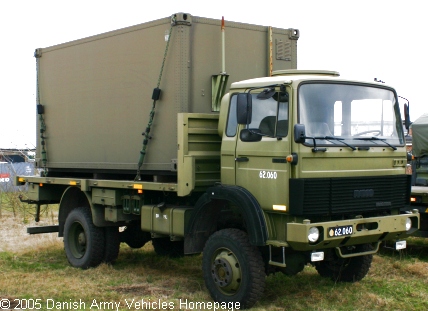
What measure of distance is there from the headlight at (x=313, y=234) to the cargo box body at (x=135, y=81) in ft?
7.89

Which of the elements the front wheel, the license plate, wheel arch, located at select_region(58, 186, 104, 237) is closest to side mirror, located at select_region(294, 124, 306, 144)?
the license plate

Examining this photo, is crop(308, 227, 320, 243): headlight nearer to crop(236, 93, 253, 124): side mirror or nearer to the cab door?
the cab door

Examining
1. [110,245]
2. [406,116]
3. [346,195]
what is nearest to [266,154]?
[346,195]

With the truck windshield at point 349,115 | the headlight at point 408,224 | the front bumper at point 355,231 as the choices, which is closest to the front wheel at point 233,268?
the front bumper at point 355,231

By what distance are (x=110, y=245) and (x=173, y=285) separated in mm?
1795

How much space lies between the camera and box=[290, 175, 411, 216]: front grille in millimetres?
7156

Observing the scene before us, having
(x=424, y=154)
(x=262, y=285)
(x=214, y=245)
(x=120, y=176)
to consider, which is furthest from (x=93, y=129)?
(x=424, y=154)

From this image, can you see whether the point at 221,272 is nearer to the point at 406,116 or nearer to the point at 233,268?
the point at 233,268

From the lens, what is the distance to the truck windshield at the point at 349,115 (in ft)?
24.1

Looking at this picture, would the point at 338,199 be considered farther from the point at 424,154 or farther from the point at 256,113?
the point at 424,154

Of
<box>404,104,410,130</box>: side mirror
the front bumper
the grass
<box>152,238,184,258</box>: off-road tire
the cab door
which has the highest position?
<box>404,104,410,130</box>: side mirror

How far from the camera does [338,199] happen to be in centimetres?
739

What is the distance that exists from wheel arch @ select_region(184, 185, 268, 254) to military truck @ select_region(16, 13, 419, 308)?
0.02m

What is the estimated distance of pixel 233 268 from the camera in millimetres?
7738
